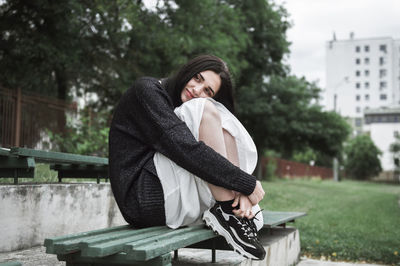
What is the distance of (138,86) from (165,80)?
38cm

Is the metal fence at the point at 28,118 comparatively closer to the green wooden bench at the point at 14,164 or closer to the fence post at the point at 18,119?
the fence post at the point at 18,119

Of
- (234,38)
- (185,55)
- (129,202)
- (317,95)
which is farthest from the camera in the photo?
(317,95)

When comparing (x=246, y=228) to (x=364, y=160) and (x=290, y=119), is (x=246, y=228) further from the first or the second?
(x=364, y=160)

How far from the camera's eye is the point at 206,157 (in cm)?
224

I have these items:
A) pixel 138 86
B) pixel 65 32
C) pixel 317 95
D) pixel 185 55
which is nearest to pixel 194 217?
pixel 138 86

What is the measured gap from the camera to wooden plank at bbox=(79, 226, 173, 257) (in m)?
1.61

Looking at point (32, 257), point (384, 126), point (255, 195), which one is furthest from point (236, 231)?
point (384, 126)

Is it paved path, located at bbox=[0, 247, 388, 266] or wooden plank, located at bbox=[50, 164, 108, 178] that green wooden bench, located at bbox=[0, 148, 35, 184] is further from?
wooden plank, located at bbox=[50, 164, 108, 178]

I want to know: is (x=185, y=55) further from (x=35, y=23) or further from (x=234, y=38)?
(x=35, y=23)

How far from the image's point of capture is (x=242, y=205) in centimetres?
233

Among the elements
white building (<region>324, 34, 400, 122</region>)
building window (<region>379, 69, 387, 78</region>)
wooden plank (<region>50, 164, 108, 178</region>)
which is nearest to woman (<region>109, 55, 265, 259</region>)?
wooden plank (<region>50, 164, 108, 178</region>)

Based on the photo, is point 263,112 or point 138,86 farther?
point 263,112

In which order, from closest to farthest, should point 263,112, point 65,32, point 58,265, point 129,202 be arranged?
point 129,202, point 58,265, point 65,32, point 263,112

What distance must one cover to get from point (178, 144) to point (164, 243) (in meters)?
0.59
